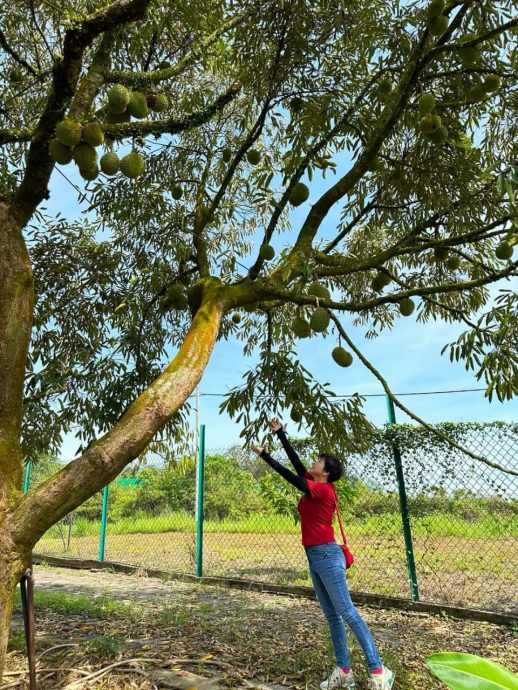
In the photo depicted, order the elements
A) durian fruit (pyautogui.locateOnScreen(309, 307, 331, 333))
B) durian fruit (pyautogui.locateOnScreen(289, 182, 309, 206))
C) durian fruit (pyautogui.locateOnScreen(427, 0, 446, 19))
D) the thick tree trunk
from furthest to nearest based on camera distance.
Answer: durian fruit (pyautogui.locateOnScreen(289, 182, 309, 206)) → durian fruit (pyautogui.locateOnScreen(309, 307, 331, 333)) → durian fruit (pyautogui.locateOnScreen(427, 0, 446, 19)) → the thick tree trunk

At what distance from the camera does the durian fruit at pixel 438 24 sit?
288cm

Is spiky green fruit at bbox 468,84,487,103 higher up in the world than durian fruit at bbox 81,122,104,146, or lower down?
higher up

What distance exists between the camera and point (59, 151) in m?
2.71

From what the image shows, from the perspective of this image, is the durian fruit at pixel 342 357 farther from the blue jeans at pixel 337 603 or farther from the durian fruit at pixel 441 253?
the blue jeans at pixel 337 603

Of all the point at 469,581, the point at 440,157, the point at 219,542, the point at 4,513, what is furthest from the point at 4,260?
the point at 219,542

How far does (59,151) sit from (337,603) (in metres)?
2.83

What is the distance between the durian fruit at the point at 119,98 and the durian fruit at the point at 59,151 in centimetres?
66

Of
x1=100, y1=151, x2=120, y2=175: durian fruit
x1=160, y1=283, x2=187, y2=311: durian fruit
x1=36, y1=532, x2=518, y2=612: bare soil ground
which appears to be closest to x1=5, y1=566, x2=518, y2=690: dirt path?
x1=36, y1=532, x2=518, y2=612: bare soil ground

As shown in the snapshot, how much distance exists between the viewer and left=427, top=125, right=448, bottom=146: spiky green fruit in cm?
324

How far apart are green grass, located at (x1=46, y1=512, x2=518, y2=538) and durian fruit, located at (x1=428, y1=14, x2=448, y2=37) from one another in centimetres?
365

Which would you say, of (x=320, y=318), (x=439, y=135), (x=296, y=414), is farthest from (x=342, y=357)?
(x=439, y=135)

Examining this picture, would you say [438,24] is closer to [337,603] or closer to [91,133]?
[91,133]

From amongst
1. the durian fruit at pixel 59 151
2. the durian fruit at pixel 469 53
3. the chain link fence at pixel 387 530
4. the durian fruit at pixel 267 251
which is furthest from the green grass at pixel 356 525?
the durian fruit at pixel 59 151

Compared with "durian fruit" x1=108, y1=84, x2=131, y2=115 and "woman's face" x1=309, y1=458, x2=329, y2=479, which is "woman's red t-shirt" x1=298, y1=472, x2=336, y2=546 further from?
"durian fruit" x1=108, y1=84, x2=131, y2=115
